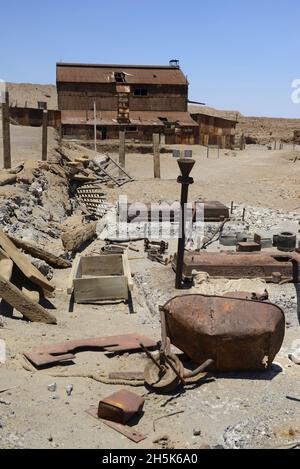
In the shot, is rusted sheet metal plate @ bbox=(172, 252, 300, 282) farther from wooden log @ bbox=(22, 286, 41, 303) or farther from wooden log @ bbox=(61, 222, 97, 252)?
wooden log @ bbox=(61, 222, 97, 252)

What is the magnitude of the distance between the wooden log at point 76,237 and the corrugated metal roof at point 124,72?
976 inches

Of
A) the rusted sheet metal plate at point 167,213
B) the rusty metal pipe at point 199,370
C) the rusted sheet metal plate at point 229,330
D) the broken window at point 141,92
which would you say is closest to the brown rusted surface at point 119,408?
the rusty metal pipe at point 199,370

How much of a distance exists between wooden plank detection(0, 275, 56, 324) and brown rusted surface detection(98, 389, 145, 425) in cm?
246

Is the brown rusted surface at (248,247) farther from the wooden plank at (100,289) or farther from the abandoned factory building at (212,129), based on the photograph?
the abandoned factory building at (212,129)

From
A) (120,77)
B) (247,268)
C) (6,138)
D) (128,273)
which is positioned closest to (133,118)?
(120,77)

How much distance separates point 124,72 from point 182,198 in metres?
30.9

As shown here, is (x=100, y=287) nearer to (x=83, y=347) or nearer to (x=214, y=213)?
(x=83, y=347)

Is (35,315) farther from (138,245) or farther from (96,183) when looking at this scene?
(96,183)

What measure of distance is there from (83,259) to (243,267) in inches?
122

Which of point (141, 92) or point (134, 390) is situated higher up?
point (141, 92)

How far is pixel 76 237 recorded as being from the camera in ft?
38.0

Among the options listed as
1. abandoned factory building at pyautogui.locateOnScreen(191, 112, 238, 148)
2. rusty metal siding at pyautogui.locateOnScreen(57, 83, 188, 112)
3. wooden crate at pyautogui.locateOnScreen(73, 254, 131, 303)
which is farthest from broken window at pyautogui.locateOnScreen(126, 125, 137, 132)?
wooden crate at pyautogui.locateOnScreen(73, 254, 131, 303)

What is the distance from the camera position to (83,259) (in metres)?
9.55
